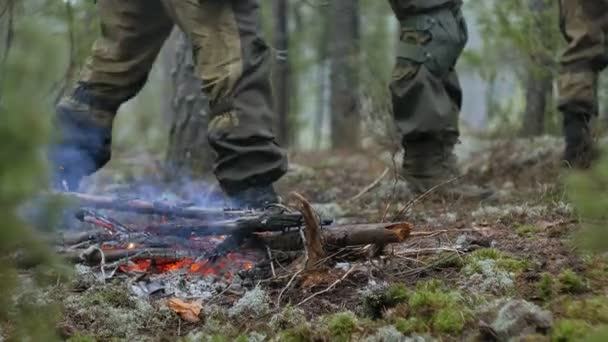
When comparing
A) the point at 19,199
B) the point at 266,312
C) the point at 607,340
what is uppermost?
the point at 19,199

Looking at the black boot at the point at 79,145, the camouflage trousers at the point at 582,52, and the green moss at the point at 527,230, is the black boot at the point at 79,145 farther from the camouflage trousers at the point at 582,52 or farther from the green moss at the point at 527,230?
the camouflage trousers at the point at 582,52

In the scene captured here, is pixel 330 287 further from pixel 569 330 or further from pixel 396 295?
pixel 569 330

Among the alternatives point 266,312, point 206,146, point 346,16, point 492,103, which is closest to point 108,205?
point 266,312

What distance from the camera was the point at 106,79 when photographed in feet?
13.5

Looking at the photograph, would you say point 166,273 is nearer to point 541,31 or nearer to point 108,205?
point 108,205

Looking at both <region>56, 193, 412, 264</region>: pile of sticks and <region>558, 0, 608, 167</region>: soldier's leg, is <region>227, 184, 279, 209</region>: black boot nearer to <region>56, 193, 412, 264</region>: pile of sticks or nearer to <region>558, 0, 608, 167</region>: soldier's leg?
<region>56, 193, 412, 264</region>: pile of sticks

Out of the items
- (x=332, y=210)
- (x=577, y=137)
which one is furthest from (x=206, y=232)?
(x=577, y=137)

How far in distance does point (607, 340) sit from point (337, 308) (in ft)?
3.71

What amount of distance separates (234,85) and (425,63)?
1.33m

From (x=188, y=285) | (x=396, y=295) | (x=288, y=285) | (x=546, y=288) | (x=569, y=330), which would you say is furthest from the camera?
(x=188, y=285)

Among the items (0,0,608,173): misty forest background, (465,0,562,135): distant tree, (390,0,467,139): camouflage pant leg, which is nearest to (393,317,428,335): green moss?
(0,0,608,173): misty forest background

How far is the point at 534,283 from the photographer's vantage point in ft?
8.19

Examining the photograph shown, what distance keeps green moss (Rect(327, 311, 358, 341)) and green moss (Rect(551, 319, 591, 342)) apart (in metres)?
0.57

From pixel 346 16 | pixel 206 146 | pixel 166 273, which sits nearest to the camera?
pixel 166 273
